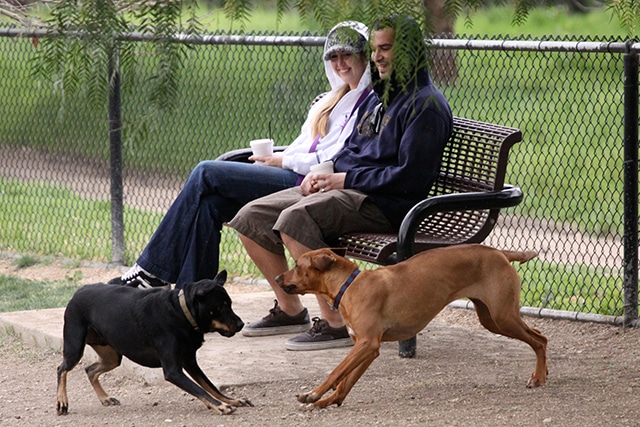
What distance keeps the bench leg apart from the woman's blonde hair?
4.19ft

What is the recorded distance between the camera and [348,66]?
18.4 ft

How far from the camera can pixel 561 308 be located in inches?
266

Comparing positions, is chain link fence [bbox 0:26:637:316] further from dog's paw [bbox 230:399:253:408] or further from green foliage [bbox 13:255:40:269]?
dog's paw [bbox 230:399:253:408]

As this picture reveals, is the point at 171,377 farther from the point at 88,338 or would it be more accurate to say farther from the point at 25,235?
the point at 25,235

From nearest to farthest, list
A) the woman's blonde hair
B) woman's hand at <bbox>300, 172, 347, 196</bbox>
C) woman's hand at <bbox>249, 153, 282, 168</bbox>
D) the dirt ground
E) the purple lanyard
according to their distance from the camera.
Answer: the dirt ground
woman's hand at <bbox>300, 172, 347, 196</bbox>
the purple lanyard
the woman's blonde hair
woman's hand at <bbox>249, 153, 282, 168</bbox>

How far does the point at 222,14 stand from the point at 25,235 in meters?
7.42

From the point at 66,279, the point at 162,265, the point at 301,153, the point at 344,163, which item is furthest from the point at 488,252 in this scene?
the point at 66,279

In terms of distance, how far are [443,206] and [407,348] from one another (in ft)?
2.81

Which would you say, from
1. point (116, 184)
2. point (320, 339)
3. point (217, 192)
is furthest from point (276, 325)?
point (116, 184)

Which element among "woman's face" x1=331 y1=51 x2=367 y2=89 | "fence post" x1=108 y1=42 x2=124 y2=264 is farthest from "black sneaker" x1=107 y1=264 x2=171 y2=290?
"fence post" x1=108 y1=42 x2=124 y2=264

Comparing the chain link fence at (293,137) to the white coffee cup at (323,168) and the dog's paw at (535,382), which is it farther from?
the dog's paw at (535,382)

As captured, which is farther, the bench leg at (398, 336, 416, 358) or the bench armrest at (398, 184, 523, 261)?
the bench leg at (398, 336, 416, 358)

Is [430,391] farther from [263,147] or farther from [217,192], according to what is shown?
[263,147]

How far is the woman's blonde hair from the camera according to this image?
5832 mm
